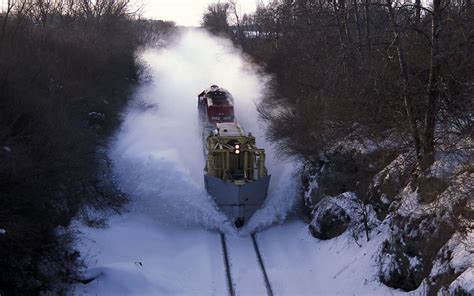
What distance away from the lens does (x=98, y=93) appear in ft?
103

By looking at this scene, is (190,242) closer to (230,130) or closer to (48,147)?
(230,130)

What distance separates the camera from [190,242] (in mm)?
16859

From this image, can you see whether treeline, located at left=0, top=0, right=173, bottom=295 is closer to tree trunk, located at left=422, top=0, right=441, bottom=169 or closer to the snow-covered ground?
the snow-covered ground

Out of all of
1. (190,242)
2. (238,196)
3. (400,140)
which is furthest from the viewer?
(238,196)

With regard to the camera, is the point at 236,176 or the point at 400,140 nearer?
the point at 400,140

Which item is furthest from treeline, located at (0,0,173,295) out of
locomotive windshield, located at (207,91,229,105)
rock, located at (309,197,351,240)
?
rock, located at (309,197,351,240)

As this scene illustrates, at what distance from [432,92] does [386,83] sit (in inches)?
151

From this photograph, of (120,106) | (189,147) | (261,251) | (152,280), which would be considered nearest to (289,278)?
(261,251)

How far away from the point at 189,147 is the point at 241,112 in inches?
271

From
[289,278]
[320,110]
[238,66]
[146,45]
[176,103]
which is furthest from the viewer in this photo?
[146,45]

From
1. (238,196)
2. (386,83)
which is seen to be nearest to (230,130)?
(238,196)

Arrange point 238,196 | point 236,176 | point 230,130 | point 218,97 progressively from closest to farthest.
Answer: point 238,196, point 236,176, point 230,130, point 218,97

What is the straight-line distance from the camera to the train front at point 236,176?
1766 centimetres

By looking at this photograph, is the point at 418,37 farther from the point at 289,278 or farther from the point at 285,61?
the point at 285,61
